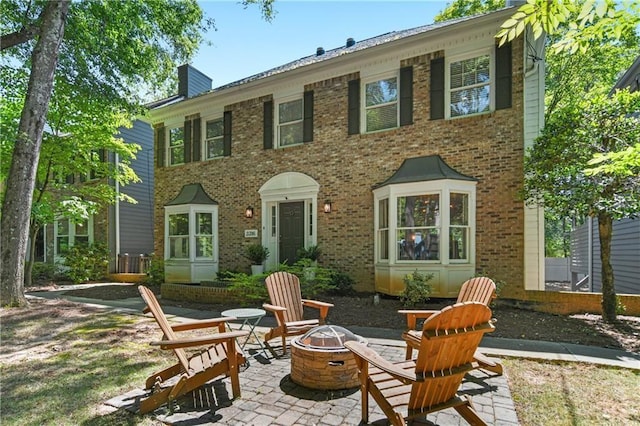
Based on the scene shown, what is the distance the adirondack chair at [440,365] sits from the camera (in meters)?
2.29

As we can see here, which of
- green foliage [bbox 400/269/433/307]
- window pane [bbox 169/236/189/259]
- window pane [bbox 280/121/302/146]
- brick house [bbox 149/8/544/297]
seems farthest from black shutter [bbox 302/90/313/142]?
window pane [bbox 169/236/189/259]

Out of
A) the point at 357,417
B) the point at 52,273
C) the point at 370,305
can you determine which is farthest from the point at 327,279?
the point at 52,273

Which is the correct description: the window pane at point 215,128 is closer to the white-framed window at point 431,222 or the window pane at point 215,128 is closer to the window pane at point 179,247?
the window pane at point 179,247

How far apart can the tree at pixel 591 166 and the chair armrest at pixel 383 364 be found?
4.93 metres

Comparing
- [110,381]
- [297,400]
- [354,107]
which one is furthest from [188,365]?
[354,107]

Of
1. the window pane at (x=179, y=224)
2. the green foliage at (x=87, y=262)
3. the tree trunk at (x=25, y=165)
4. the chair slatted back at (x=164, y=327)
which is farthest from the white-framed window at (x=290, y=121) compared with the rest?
the green foliage at (x=87, y=262)

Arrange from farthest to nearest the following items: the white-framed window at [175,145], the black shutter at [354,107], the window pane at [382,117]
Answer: the white-framed window at [175,145] → the black shutter at [354,107] → the window pane at [382,117]

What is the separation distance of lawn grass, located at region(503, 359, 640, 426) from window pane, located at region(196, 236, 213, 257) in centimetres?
883

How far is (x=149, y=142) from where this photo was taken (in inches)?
648

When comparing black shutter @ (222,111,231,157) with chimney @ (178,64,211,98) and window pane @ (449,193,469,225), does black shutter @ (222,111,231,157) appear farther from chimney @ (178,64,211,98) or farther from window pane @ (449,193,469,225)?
window pane @ (449,193,469,225)

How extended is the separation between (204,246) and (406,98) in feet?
23.8

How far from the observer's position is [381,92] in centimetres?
876

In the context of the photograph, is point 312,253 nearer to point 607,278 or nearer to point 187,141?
point 607,278

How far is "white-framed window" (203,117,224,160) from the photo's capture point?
1127cm
